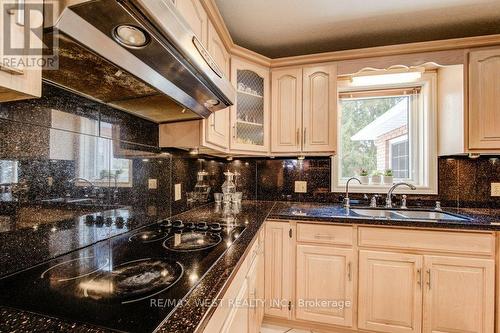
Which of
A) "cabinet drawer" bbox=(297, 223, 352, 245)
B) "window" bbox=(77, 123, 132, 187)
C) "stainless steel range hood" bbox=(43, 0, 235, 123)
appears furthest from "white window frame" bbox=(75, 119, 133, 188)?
"cabinet drawer" bbox=(297, 223, 352, 245)

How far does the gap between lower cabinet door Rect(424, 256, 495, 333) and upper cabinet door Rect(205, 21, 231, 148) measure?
1547 mm

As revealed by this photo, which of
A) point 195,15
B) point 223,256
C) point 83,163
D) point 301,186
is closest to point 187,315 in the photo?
point 223,256

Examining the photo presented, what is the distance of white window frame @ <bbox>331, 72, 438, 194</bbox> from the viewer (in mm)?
1989

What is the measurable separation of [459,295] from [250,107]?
192 cm

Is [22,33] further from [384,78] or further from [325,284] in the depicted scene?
[384,78]

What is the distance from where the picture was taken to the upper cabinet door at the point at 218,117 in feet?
4.71

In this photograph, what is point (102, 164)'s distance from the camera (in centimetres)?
104

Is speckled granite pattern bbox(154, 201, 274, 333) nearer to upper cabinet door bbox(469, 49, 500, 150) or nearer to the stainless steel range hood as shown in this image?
the stainless steel range hood

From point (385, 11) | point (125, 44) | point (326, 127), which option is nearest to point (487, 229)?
point (326, 127)

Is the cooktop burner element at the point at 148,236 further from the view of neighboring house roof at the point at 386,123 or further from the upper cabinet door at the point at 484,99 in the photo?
the upper cabinet door at the point at 484,99

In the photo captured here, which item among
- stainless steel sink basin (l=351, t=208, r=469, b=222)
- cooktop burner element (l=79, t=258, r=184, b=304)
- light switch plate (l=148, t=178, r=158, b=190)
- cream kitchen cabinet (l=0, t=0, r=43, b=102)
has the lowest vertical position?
stainless steel sink basin (l=351, t=208, r=469, b=222)

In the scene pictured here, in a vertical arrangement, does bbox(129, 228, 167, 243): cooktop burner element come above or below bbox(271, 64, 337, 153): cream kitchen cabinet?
below

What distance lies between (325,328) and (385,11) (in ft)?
7.49

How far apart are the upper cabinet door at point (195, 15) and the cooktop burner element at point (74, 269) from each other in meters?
1.08
